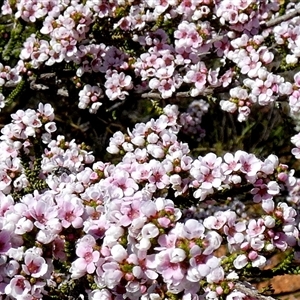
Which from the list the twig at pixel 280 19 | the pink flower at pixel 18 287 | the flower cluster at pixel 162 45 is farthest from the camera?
the twig at pixel 280 19

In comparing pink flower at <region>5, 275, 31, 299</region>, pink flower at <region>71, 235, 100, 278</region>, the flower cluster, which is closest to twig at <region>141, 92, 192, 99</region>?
the flower cluster

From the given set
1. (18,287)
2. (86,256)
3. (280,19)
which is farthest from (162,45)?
(18,287)

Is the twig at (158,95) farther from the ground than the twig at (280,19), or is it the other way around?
the twig at (280,19)

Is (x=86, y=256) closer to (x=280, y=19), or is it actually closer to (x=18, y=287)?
(x=18, y=287)

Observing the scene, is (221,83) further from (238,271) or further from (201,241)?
(201,241)

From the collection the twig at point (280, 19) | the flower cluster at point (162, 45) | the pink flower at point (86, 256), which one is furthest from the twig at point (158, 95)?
the pink flower at point (86, 256)

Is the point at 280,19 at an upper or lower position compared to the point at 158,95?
upper

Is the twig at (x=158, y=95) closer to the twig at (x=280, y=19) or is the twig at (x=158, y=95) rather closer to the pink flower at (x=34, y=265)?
the twig at (x=280, y=19)

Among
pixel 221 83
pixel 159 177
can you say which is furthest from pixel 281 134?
pixel 159 177

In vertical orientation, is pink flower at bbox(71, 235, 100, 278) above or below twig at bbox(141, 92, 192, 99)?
above

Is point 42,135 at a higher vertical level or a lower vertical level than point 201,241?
lower

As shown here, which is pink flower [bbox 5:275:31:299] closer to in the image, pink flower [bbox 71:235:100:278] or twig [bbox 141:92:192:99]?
pink flower [bbox 71:235:100:278]
